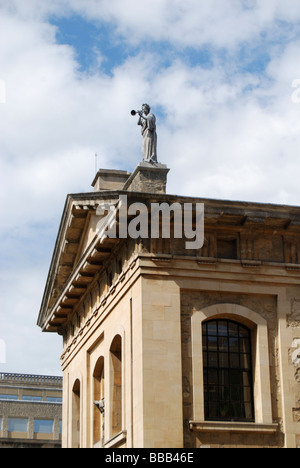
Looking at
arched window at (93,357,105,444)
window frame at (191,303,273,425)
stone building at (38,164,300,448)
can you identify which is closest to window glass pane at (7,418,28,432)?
arched window at (93,357,105,444)

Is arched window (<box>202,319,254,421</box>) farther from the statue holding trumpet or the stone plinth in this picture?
the stone plinth

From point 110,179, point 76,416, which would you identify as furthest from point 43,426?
point 110,179

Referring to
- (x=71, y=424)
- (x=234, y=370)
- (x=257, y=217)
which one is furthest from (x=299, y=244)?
(x=71, y=424)

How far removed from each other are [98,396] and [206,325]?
7.23 metres

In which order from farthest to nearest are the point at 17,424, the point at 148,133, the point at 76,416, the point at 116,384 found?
the point at 17,424 < the point at 76,416 < the point at 116,384 < the point at 148,133

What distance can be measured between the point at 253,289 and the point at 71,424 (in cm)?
1256

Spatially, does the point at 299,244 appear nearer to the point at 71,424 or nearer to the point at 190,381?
the point at 190,381

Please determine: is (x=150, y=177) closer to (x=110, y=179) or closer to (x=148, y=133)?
(x=148, y=133)

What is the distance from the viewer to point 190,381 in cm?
2803

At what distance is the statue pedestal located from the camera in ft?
98.2

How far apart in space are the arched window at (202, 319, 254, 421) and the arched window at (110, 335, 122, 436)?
11.5ft

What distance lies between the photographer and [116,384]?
3159cm

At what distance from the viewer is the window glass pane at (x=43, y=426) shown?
7619cm
